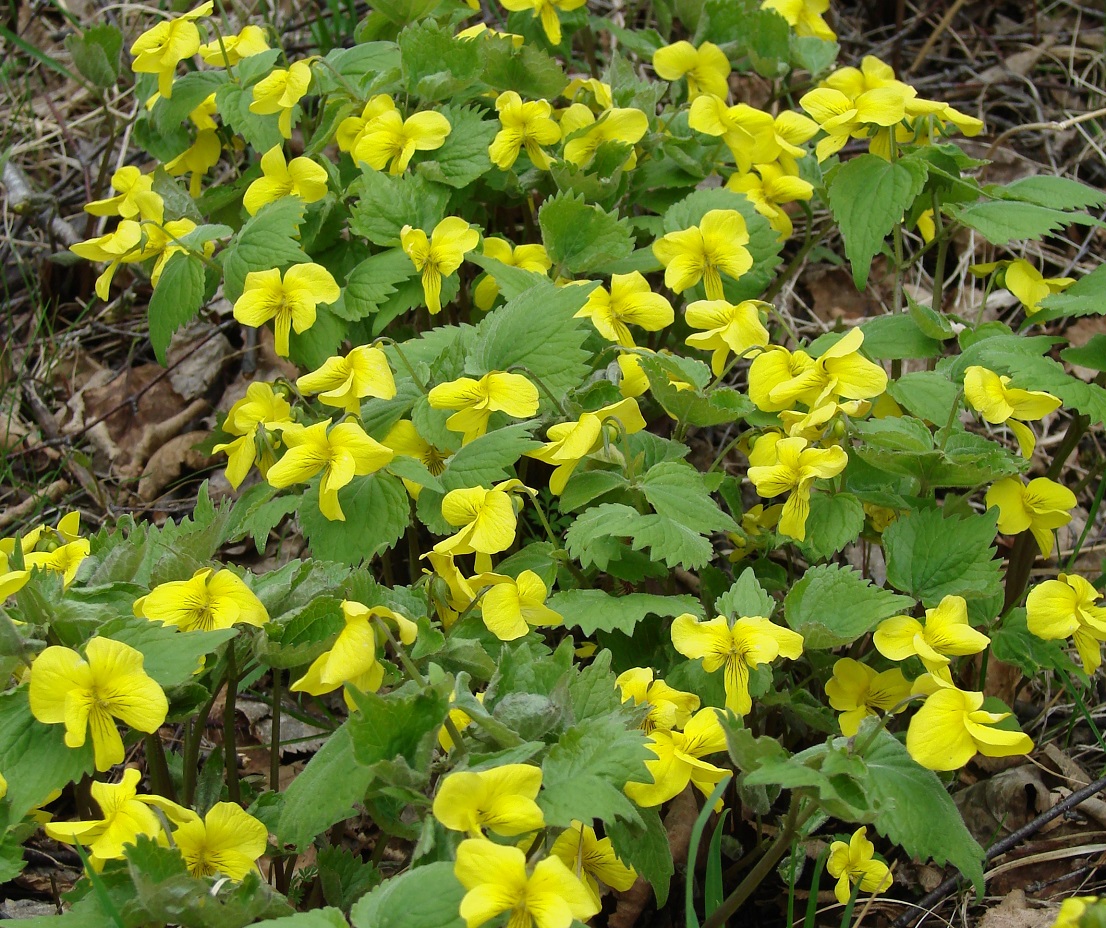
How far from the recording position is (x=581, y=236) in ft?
8.00

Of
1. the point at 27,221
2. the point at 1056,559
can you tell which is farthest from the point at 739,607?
the point at 27,221

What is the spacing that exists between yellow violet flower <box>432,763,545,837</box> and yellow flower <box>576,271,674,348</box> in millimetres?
1134

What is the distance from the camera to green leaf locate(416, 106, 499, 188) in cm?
252

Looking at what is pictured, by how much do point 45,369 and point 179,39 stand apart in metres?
1.27

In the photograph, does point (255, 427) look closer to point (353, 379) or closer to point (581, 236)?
point (353, 379)

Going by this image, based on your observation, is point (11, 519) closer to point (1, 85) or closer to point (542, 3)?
point (542, 3)

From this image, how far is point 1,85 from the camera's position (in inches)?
171

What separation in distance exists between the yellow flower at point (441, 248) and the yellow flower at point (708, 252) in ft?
1.33

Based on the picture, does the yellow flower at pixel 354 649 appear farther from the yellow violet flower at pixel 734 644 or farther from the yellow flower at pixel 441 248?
the yellow flower at pixel 441 248

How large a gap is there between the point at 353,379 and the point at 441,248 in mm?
500

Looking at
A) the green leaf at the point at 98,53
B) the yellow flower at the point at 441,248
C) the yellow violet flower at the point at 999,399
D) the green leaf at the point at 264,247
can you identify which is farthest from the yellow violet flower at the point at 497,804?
the green leaf at the point at 98,53

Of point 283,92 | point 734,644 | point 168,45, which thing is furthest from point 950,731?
point 168,45

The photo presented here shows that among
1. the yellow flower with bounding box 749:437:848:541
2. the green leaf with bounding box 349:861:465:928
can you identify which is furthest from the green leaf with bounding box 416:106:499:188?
the green leaf with bounding box 349:861:465:928

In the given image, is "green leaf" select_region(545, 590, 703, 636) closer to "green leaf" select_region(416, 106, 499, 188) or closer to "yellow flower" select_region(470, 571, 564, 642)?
"yellow flower" select_region(470, 571, 564, 642)
